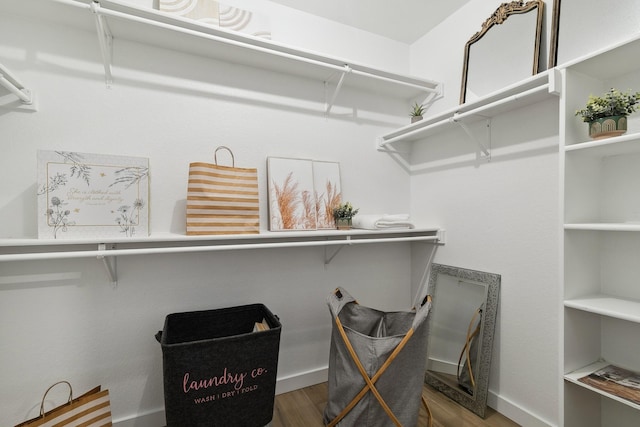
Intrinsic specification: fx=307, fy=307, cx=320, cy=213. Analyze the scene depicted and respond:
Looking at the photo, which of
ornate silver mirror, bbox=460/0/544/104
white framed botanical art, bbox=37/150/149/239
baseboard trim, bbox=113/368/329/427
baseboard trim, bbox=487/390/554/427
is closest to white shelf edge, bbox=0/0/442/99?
ornate silver mirror, bbox=460/0/544/104

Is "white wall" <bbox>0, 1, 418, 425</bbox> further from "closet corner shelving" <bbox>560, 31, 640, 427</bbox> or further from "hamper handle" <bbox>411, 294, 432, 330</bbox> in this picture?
"closet corner shelving" <bbox>560, 31, 640, 427</bbox>

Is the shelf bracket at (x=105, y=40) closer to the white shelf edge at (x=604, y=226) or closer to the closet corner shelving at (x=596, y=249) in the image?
the closet corner shelving at (x=596, y=249)

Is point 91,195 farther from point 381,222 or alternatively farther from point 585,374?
point 585,374

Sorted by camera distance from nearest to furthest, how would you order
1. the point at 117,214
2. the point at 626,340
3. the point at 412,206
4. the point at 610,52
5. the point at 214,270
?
the point at 610,52 < the point at 626,340 < the point at 117,214 < the point at 214,270 < the point at 412,206

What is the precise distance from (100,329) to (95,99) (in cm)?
111

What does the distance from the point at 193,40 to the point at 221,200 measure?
32.2 inches

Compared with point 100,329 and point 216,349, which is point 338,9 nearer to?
point 216,349

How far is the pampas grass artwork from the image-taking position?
5.84ft

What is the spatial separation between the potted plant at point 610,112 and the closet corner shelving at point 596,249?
0.07 meters

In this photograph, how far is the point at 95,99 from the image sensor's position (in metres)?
1.48

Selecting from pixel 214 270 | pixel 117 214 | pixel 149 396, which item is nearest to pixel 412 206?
pixel 214 270

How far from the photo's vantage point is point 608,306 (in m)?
1.16

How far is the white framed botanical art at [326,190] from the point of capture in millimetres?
1927

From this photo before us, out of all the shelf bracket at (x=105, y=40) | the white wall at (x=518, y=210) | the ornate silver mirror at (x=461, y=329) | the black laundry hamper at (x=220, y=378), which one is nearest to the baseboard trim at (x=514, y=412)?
the white wall at (x=518, y=210)
